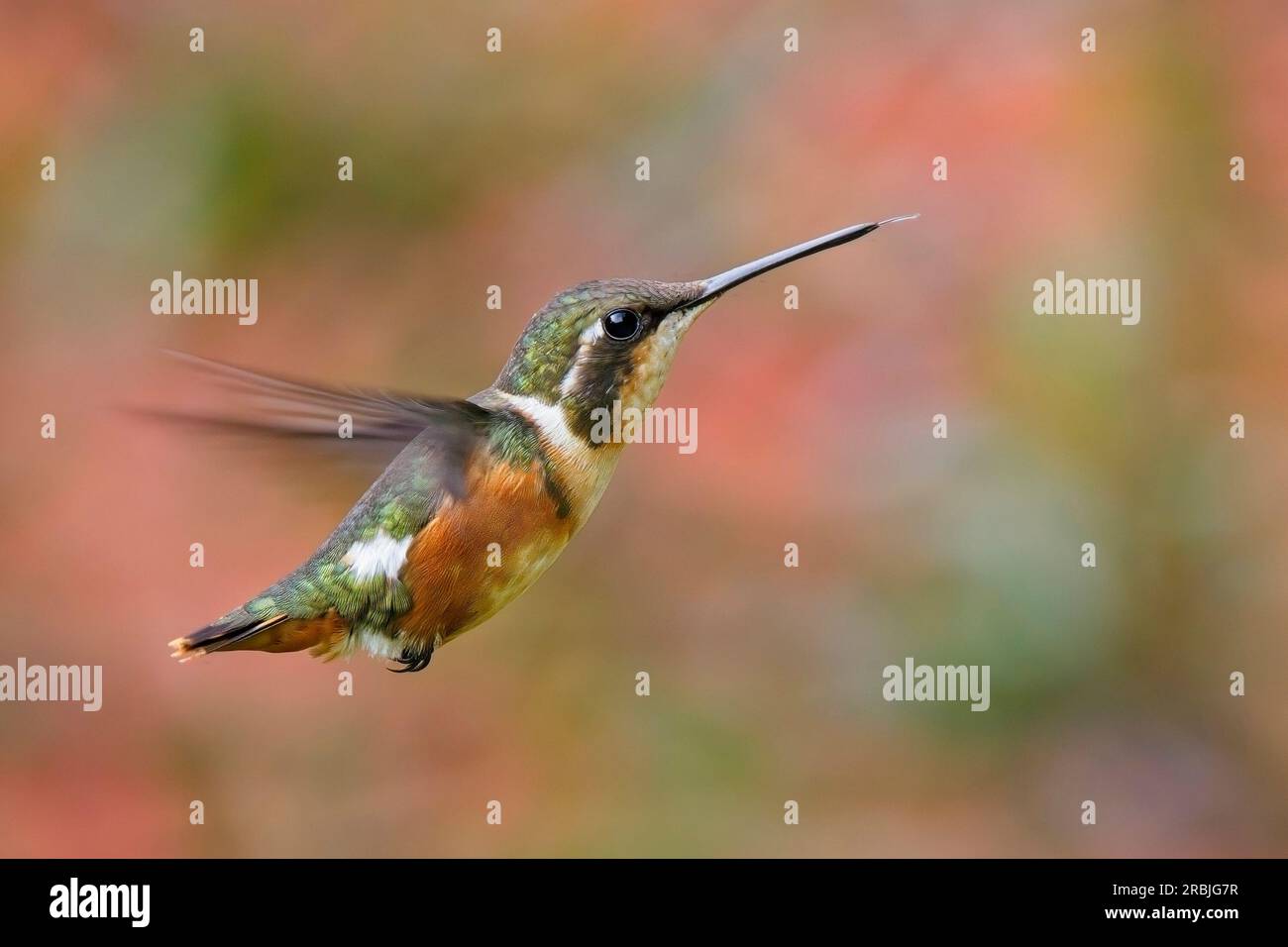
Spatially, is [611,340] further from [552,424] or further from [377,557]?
[377,557]

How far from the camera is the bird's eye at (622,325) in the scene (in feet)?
5.75

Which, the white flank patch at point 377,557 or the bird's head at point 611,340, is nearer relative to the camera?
the bird's head at point 611,340

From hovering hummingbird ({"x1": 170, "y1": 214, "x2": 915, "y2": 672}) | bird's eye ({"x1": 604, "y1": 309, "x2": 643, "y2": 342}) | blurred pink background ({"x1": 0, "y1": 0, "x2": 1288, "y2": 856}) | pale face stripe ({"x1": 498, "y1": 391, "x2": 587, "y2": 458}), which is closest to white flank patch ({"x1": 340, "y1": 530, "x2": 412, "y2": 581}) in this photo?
hovering hummingbird ({"x1": 170, "y1": 214, "x2": 915, "y2": 672})

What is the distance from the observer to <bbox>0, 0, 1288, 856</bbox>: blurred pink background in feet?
14.2

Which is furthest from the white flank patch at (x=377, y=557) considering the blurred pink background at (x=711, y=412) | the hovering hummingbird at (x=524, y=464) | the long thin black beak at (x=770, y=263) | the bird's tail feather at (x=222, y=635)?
the blurred pink background at (x=711, y=412)

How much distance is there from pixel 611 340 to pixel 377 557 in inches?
18.5

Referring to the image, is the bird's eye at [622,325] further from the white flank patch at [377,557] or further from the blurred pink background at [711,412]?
the blurred pink background at [711,412]

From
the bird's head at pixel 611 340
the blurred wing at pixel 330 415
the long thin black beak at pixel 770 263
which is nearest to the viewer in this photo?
the blurred wing at pixel 330 415

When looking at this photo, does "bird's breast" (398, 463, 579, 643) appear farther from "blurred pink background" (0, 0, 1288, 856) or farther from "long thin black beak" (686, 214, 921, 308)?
"blurred pink background" (0, 0, 1288, 856)

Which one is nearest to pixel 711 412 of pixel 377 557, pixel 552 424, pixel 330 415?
pixel 377 557

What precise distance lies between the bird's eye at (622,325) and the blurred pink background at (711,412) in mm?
2658

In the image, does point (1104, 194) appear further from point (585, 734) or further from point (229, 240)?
point (229, 240)

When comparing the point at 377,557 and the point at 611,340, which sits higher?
the point at 611,340

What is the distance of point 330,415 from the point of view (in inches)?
59.7
